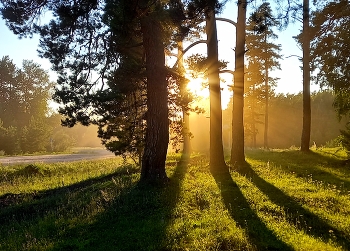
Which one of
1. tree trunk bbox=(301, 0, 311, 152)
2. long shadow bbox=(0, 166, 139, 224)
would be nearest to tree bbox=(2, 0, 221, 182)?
long shadow bbox=(0, 166, 139, 224)

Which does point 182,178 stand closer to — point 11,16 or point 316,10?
point 11,16

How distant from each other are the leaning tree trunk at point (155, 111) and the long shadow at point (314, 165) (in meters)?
5.45

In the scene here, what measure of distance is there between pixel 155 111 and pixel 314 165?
8.10 metres

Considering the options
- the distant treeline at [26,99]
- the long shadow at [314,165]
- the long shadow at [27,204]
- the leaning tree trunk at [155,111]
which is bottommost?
the long shadow at [27,204]

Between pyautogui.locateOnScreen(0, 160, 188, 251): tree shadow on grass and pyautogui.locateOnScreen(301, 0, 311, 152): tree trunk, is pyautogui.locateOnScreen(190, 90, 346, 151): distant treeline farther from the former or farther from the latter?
pyautogui.locateOnScreen(0, 160, 188, 251): tree shadow on grass

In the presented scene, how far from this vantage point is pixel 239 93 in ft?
43.3

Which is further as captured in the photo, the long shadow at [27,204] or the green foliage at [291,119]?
the green foliage at [291,119]

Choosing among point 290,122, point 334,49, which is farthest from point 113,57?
point 290,122

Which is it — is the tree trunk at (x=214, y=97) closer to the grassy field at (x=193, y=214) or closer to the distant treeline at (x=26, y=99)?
the grassy field at (x=193, y=214)

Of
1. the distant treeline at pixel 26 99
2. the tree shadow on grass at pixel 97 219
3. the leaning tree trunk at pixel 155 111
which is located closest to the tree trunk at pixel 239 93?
the tree shadow on grass at pixel 97 219

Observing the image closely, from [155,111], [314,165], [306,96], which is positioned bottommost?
[314,165]

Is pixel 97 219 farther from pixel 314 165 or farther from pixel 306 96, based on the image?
pixel 306 96

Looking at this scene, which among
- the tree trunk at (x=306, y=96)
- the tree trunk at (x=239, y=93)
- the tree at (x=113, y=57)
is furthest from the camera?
the tree trunk at (x=306, y=96)

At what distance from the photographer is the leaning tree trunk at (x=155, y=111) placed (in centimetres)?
952
